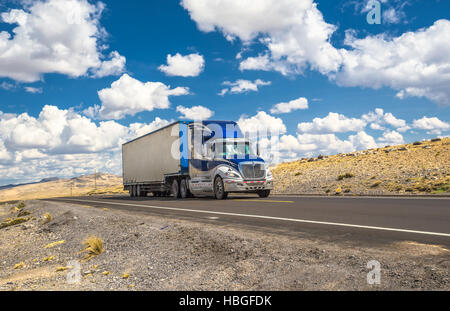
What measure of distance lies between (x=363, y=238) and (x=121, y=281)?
4.09m

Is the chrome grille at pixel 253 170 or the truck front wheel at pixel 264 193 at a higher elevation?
the chrome grille at pixel 253 170

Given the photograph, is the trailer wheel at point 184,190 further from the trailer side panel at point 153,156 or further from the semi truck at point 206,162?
the trailer side panel at point 153,156

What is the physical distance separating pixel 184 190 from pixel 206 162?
323cm

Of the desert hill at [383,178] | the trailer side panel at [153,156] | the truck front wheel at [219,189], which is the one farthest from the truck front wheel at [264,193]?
the trailer side panel at [153,156]

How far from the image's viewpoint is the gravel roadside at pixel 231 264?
406cm

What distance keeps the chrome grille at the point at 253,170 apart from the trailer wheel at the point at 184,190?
493 centimetres

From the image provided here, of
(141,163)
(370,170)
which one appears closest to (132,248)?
(141,163)

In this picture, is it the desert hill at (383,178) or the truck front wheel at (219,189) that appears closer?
the truck front wheel at (219,189)

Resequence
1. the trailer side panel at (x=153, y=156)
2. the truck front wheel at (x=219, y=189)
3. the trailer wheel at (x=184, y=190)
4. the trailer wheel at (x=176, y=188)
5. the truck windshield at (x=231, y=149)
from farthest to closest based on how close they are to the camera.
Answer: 1. the trailer wheel at (x=176, y=188)
2. the trailer side panel at (x=153, y=156)
3. the trailer wheel at (x=184, y=190)
4. the truck windshield at (x=231, y=149)
5. the truck front wheel at (x=219, y=189)

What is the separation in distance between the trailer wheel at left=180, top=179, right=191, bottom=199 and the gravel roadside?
13.3 meters

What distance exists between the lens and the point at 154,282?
4.65 metres

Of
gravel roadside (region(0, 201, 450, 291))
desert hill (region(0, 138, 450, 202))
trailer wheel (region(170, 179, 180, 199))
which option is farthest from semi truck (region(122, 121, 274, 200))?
gravel roadside (region(0, 201, 450, 291))
